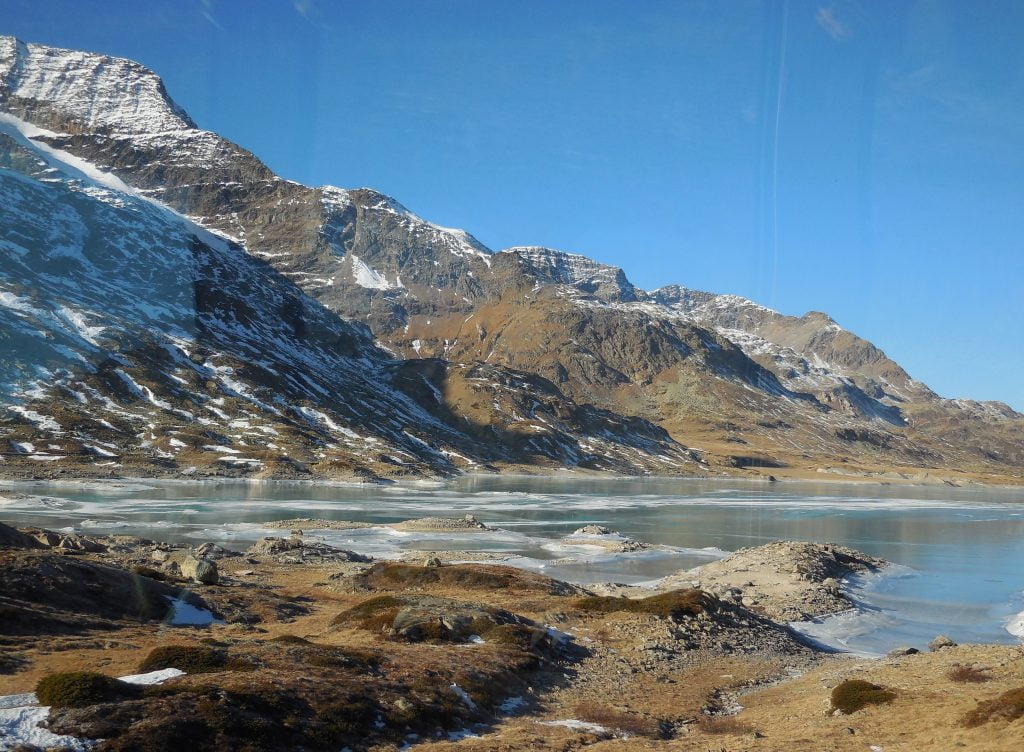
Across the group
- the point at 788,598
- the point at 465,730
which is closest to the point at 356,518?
the point at 788,598

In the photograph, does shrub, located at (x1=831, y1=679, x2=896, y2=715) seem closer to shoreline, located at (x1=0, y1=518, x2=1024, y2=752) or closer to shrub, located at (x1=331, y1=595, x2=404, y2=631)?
shoreline, located at (x1=0, y1=518, x2=1024, y2=752)

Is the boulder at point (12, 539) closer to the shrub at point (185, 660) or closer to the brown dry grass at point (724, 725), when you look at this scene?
the shrub at point (185, 660)

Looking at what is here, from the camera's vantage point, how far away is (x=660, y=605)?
38.8 m

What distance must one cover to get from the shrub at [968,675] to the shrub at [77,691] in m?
26.4

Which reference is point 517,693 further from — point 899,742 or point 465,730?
point 899,742

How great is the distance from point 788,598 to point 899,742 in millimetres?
32494

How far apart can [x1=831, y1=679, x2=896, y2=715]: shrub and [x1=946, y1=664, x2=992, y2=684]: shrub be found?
4120 mm

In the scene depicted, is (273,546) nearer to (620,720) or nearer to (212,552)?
(212,552)

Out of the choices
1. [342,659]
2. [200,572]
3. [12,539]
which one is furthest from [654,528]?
[342,659]

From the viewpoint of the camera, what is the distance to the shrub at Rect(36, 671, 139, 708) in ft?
56.4

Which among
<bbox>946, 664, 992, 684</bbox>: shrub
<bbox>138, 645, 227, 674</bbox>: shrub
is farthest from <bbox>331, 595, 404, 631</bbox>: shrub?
<bbox>946, 664, 992, 684</bbox>: shrub

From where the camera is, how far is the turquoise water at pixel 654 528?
51844 millimetres

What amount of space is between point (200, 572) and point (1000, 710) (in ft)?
122

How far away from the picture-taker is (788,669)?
3334cm
